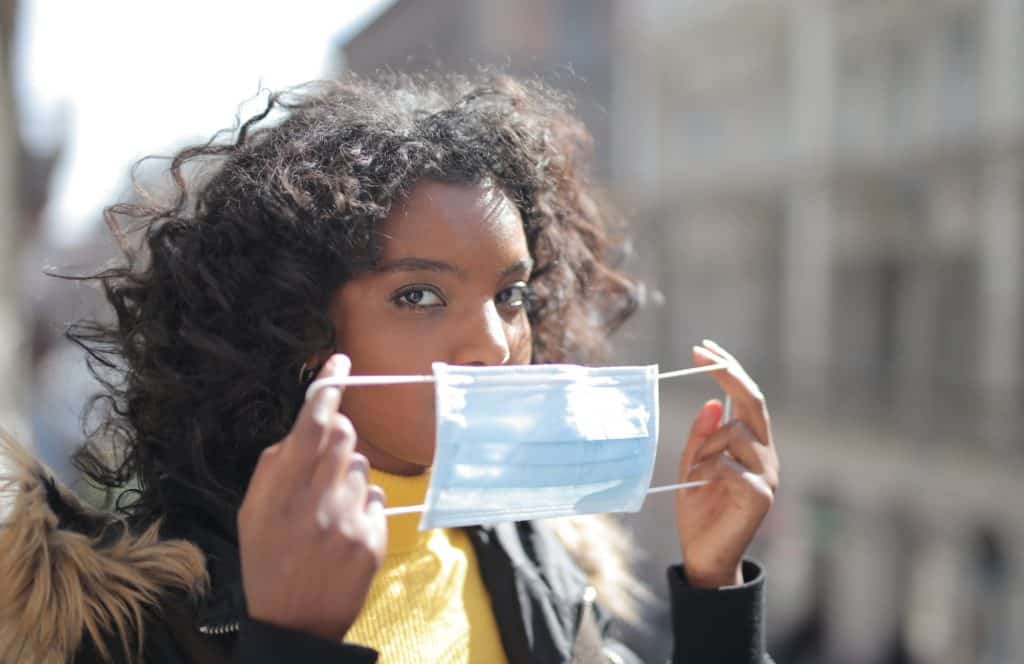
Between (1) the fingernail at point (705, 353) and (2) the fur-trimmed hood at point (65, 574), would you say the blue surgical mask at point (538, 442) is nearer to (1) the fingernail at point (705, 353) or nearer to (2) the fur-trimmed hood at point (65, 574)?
(1) the fingernail at point (705, 353)

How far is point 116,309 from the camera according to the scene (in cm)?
162

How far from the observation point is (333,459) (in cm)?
107

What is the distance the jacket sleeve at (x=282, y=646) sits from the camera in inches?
42.3

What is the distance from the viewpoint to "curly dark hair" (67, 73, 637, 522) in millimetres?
1479

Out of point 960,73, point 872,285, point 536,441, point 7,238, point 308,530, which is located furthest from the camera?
point 872,285

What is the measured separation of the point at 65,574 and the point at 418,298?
0.66 m

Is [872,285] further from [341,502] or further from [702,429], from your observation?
[341,502]

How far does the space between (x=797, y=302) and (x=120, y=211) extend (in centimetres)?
1408

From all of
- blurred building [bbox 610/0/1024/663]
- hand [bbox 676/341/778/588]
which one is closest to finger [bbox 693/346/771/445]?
hand [bbox 676/341/778/588]

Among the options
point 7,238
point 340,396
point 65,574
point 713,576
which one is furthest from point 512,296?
point 7,238

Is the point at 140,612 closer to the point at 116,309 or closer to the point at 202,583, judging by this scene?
the point at 202,583

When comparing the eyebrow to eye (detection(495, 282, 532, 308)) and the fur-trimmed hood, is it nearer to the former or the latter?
eye (detection(495, 282, 532, 308))

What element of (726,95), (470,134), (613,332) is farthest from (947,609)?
(470,134)

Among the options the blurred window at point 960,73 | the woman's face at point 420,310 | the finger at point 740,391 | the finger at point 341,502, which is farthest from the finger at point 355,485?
the blurred window at point 960,73
